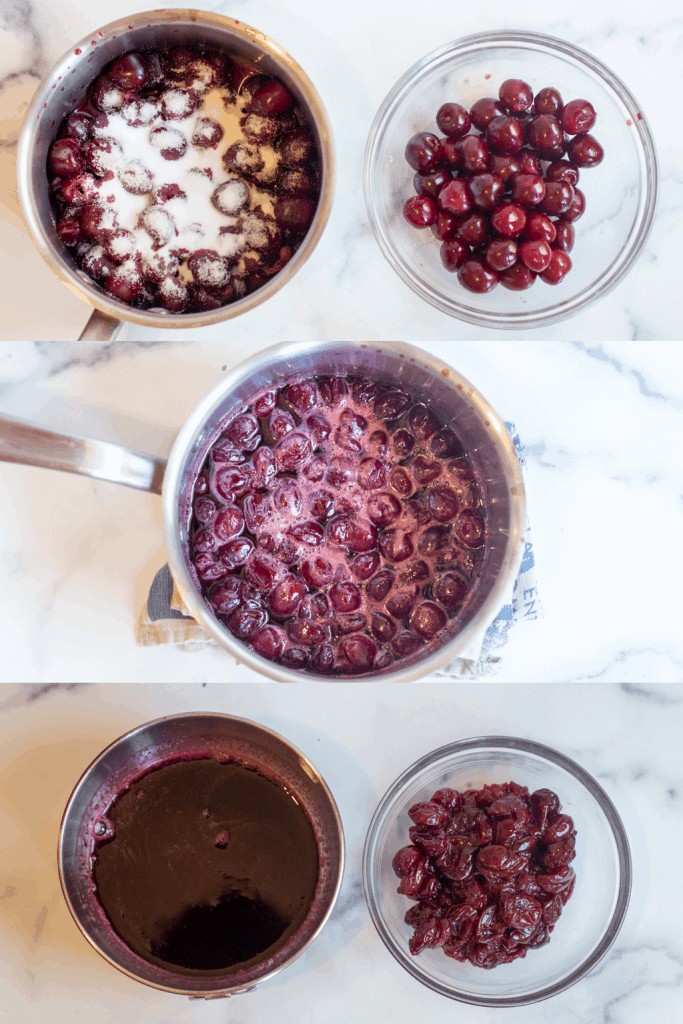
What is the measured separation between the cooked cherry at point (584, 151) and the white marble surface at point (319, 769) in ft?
2.12

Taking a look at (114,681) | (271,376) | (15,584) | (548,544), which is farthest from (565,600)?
(15,584)

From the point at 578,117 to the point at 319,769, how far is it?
2.78 feet

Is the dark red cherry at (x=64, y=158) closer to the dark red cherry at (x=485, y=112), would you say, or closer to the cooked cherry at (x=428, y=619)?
the dark red cherry at (x=485, y=112)

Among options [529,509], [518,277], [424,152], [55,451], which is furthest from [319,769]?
[424,152]

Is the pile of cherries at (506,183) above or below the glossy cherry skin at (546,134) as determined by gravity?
below

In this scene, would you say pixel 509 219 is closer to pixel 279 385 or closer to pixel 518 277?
pixel 518 277

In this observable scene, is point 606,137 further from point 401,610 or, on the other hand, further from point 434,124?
point 401,610

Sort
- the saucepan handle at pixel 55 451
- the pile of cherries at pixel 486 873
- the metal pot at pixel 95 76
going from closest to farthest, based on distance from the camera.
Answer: the saucepan handle at pixel 55 451, the metal pot at pixel 95 76, the pile of cherries at pixel 486 873

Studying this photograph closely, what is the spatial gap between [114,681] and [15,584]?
0.17 metres

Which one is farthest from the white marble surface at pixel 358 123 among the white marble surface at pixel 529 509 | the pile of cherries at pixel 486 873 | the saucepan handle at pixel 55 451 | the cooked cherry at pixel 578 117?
the pile of cherries at pixel 486 873

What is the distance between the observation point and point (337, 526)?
957 mm

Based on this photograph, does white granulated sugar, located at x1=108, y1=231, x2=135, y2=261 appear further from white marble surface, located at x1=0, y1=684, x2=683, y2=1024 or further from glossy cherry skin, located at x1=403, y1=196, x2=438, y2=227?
white marble surface, located at x1=0, y1=684, x2=683, y2=1024

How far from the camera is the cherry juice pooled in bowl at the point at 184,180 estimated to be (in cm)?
95

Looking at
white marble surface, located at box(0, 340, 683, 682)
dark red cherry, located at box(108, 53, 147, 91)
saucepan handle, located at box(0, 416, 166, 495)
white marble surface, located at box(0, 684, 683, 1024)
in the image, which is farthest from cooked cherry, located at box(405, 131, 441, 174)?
white marble surface, located at box(0, 684, 683, 1024)
